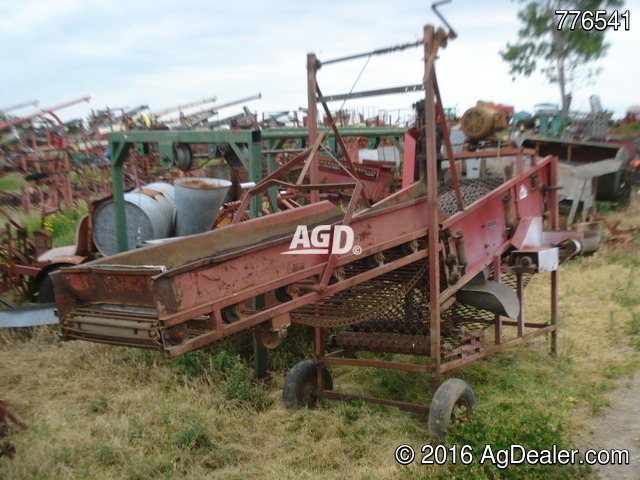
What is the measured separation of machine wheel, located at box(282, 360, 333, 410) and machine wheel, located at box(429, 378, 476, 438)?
1.22 meters

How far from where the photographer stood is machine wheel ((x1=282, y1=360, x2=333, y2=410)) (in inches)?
205

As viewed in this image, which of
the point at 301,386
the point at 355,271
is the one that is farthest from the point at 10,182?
the point at 355,271

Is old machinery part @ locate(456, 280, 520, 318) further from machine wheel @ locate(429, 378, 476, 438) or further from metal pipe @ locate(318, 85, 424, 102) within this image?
metal pipe @ locate(318, 85, 424, 102)

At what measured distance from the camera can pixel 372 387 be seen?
5566 mm

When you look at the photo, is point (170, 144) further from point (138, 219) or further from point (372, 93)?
point (372, 93)

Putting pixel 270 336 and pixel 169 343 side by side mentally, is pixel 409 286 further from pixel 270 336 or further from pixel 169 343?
pixel 169 343

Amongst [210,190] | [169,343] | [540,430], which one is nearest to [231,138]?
[210,190]

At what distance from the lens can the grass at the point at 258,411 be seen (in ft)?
13.3

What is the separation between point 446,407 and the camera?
442 centimetres

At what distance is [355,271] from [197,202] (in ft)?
9.25

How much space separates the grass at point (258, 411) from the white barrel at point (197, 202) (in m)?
1.46

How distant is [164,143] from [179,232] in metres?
A: 1.11

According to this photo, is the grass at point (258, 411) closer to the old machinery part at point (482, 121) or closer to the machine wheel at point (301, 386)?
the machine wheel at point (301, 386)

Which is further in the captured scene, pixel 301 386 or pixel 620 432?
pixel 301 386
